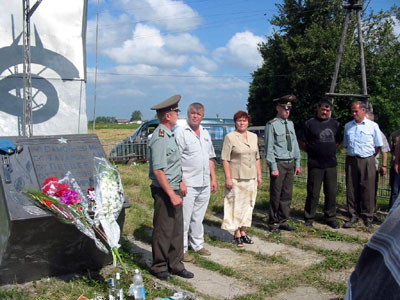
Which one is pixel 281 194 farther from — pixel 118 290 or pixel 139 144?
pixel 139 144

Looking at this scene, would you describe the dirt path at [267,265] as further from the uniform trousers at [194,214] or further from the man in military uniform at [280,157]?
the man in military uniform at [280,157]

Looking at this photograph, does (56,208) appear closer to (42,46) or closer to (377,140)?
(377,140)

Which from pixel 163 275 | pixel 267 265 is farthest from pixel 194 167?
pixel 267 265

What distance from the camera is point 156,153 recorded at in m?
4.07

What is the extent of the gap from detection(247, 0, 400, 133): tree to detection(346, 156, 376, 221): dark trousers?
17399 millimetres

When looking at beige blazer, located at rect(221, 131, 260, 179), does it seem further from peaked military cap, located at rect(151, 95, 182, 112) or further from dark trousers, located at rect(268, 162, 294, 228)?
peaked military cap, located at rect(151, 95, 182, 112)

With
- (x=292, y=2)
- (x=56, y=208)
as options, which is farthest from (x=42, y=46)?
(x=292, y=2)

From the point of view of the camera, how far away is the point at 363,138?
241 inches

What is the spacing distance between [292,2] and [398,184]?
78.4 feet

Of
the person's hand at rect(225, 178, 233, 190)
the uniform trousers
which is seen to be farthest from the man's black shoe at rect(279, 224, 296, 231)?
the uniform trousers

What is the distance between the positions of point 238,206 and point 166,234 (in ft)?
4.94

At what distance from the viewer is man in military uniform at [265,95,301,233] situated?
19.2ft

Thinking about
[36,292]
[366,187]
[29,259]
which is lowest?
[36,292]

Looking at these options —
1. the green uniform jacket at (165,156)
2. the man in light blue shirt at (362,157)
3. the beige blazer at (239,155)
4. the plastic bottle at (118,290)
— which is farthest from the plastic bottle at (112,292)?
the man in light blue shirt at (362,157)
